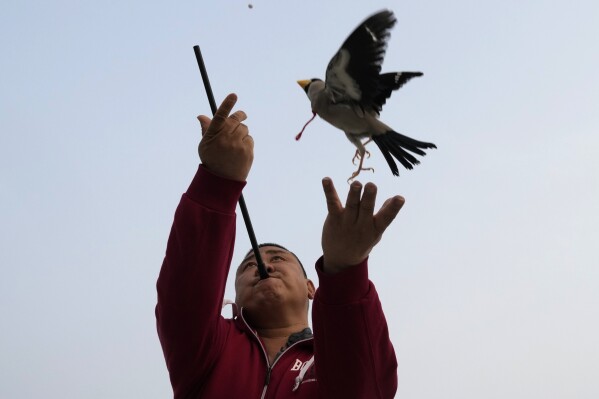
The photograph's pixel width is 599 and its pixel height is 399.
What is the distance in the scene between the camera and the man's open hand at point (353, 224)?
2.38m

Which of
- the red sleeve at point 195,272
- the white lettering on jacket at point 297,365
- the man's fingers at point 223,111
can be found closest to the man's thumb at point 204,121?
the man's fingers at point 223,111

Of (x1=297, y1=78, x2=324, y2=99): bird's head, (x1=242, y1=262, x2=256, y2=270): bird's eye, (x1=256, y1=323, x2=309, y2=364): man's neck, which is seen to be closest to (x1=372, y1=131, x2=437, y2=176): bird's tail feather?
(x1=297, y1=78, x2=324, y2=99): bird's head

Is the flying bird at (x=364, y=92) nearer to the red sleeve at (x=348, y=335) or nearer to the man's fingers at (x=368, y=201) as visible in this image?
the man's fingers at (x=368, y=201)

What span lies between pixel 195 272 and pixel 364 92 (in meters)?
0.96

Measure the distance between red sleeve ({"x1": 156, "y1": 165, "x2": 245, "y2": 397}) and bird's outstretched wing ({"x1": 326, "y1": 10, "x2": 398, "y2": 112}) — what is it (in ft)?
2.33

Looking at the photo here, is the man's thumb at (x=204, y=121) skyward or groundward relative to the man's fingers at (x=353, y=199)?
skyward

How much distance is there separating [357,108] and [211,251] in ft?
2.78

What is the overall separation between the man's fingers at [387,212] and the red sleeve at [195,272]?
0.59m

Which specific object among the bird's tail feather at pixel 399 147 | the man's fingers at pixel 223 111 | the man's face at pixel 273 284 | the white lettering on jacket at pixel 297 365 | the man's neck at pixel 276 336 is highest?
the man's fingers at pixel 223 111

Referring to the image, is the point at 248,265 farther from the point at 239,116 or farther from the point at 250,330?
the point at 239,116

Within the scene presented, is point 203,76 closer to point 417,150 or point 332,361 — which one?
point 417,150

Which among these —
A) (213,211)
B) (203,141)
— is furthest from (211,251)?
(203,141)

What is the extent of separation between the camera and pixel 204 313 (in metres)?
2.65

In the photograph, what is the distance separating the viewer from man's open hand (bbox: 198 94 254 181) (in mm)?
2682
